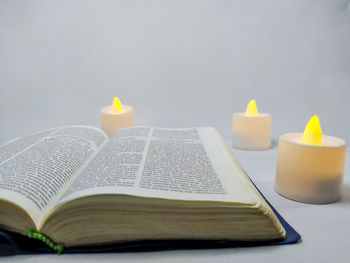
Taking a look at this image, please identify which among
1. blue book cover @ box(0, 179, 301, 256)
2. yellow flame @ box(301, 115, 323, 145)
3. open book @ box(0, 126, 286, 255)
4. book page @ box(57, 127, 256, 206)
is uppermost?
yellow flame @ box(301, 115, 323, 145)

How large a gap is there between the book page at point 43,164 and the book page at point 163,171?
0.06 m

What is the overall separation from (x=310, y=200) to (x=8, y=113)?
1.53 m

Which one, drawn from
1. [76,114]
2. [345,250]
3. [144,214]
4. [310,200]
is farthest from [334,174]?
[76,114]

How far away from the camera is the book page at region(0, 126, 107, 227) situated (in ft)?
2.07

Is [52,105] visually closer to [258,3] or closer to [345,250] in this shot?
[258,3]

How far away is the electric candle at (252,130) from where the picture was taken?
1284mm

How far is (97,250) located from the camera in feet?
2.02

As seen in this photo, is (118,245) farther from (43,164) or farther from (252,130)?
(252,130)

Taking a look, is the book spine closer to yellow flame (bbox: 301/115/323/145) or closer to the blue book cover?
the blue book cover

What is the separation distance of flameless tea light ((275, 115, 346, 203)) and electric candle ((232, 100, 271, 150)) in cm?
42

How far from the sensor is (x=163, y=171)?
0.73 meters

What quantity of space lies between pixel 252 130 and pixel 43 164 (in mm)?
803

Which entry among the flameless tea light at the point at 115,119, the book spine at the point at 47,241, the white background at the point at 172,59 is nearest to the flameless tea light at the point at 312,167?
the book spine at the point at 47,241

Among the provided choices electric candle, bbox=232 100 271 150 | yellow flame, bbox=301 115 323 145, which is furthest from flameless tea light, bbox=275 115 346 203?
electric candle, bbox=232 100 271 150
